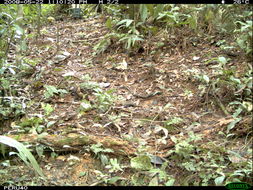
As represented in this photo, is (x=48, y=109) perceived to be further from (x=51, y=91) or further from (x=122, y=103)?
(x=122, y=103)

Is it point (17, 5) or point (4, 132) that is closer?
point (4, 132)

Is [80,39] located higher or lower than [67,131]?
higher

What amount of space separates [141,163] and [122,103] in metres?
1.13

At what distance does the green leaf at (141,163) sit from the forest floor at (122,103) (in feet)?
0.31

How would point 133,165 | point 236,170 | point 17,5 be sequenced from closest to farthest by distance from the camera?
A: 1. point 236,170
2. point 133,165
3. point 17,5

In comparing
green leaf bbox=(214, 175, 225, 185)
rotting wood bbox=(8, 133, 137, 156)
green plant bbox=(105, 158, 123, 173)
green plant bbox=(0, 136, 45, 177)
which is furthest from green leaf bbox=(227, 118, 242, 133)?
green plant bbox=(0, 136, 45, 177)

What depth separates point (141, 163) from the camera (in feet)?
7.23

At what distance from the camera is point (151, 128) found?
2752mm

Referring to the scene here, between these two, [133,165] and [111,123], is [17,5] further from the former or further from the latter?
[133,165]

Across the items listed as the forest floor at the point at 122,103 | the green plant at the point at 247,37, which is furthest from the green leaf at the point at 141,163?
the green plant at the point at 247,37

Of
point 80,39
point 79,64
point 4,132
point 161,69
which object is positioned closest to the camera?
point 4,132

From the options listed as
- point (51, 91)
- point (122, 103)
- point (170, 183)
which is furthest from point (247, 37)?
point (51, 91)

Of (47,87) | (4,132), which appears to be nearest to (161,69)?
(47,87)

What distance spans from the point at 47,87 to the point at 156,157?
1829 millimetres
